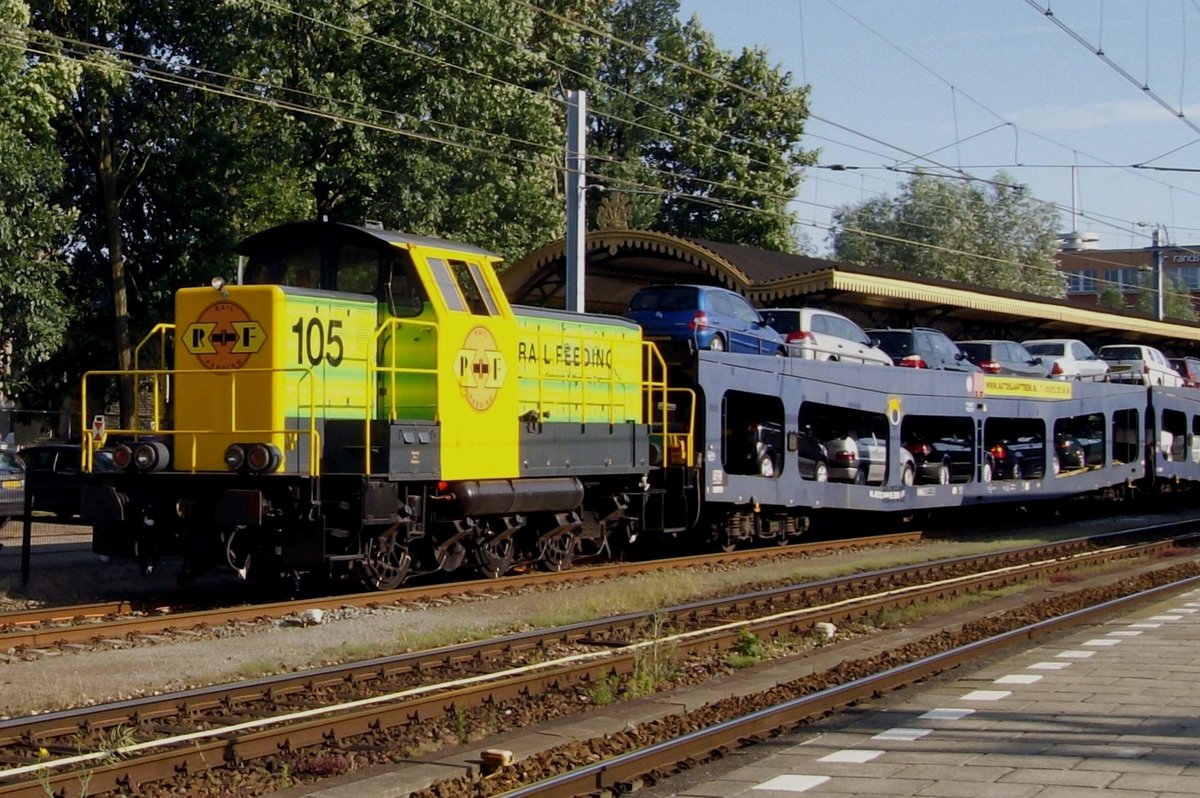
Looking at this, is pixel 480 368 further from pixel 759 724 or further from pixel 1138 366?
pixel 1138 366

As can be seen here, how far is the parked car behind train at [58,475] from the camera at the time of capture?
14.0m

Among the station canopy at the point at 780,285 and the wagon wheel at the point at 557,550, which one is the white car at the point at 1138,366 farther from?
the wagon wheel at the point at 557,550

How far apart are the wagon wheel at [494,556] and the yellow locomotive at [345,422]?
0.03 metres

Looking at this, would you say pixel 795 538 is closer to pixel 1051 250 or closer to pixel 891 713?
pixel 891 713

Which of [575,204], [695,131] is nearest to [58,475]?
[575,204]

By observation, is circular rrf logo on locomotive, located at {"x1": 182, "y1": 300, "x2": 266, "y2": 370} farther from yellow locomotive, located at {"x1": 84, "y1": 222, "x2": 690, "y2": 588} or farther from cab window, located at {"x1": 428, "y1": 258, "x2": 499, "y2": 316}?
cab window, located at {"x1": 428, "y1": 258, "x2": 499, "y2": 316}

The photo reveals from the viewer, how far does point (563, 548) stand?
656 inches

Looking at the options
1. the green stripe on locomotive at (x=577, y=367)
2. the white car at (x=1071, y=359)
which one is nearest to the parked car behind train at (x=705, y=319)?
the green stripe on locomotive at (x=577, y=367)

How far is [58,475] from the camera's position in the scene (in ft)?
53.9

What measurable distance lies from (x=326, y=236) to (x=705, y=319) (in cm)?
708

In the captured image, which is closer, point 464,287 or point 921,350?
point 464,287

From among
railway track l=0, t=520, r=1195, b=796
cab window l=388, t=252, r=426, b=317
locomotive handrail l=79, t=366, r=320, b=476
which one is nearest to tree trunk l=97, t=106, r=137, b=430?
locomotive handrail l=79, t=366, r=320, b=476

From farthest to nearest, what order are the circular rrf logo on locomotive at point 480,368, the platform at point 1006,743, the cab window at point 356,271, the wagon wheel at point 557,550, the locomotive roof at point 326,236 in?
the wagon wheel at point 557,550 → the circular rrf logo on locomotive at point 480,368 → the cab window at point 356,271 → the locomotive roof at point 326,236 → the platform at point 1006,743

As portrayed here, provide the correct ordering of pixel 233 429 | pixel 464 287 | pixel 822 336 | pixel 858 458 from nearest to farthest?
pixel 233 429, pixel 464 287, pixel 858 458, pixel 822 336
